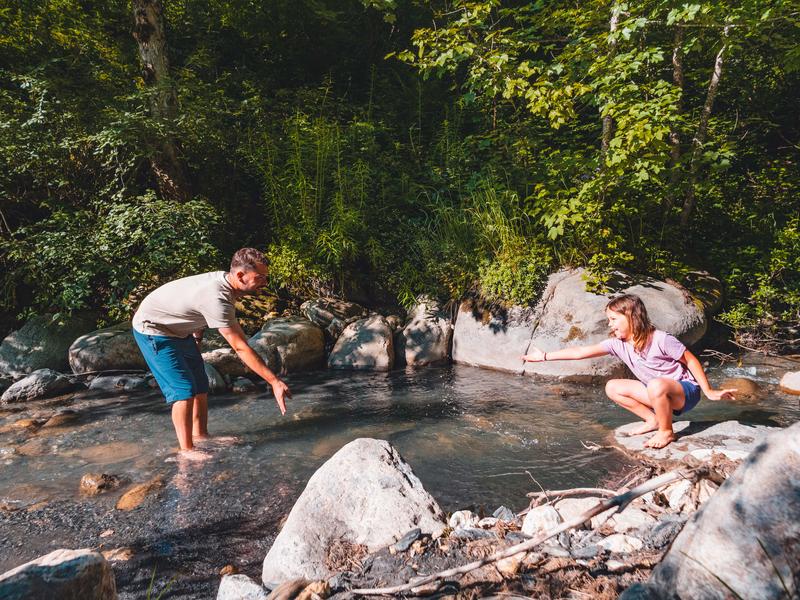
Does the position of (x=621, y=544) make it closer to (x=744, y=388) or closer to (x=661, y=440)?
(x=661, y=440)

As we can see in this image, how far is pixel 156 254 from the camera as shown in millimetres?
Result: 7184

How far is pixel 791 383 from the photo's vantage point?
525 cm

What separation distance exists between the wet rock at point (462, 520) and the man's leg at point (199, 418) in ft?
9.29

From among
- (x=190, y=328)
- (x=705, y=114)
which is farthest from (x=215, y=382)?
(x=705, y=114)

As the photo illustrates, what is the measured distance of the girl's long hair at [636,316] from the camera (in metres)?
3.82

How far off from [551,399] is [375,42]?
10357 mm

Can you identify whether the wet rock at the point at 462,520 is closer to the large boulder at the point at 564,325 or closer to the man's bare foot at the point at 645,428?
the man's bare foot at the point at 645,428

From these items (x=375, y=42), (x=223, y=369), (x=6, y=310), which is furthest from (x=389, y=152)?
(x=6, y=310)

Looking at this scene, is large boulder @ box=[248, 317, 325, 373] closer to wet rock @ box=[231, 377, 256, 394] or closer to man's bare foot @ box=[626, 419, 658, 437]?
wet rock @ box=[231, 377, 256, 394]

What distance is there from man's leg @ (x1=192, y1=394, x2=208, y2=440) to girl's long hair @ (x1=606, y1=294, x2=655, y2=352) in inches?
150

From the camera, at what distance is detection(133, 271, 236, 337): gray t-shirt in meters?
3.88

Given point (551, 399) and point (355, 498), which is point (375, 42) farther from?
point (355, 498)

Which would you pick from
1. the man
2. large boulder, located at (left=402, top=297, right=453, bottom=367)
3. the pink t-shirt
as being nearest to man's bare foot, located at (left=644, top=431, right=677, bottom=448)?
the pink t-shirt

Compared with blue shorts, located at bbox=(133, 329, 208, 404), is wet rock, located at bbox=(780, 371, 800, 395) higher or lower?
lower
